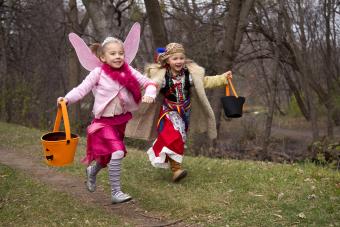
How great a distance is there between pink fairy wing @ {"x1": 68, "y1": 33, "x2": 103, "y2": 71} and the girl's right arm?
0.25 meters

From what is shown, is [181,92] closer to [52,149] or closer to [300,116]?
[52,149]

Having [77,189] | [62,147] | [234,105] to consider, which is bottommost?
[77,189]

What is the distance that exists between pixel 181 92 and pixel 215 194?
1.27 meters

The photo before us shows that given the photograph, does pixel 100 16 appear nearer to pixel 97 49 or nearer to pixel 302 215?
pixel 97 49

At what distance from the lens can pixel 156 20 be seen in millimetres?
11297

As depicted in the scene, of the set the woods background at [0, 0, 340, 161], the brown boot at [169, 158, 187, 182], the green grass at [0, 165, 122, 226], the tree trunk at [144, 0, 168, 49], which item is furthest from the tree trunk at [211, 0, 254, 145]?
the green grass at [0, 165, 122, 226]

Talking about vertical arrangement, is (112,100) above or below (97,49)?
below

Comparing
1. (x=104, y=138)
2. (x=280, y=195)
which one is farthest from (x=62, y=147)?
(x=280, y=195)

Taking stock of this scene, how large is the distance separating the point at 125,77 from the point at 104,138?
655 millimetres

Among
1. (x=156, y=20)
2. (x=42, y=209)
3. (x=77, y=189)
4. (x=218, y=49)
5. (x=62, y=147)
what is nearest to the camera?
(x=62, y=147)

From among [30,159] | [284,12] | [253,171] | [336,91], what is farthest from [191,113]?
[336,91]

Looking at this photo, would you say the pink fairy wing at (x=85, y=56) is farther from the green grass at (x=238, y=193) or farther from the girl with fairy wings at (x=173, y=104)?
the green grass at (x=238, y=193)

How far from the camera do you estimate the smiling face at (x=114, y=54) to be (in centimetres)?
529

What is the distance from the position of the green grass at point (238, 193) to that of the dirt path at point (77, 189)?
0.15 meters
